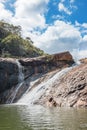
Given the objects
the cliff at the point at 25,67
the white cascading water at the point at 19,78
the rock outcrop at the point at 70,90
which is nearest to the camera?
the rock outcrop at the point at 70,90

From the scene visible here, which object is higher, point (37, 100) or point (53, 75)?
point (53, 75)

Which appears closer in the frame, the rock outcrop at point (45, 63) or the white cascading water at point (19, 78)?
the white cascading water at point (19, 78)

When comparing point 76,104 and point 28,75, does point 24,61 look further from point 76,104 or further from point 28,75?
point 76,104

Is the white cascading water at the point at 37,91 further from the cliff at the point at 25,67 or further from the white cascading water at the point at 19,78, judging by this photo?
the white cascading water at the point at 19,78

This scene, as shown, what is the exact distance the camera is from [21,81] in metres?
59.8

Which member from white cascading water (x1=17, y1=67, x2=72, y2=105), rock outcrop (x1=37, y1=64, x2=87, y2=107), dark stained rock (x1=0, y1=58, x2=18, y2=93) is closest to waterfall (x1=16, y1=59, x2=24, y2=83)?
dark stained rock (x1=0, y1=58, x2=18, y2=93)

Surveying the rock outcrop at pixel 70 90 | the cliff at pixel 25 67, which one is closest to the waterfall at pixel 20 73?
the cliff at pixel 25 67

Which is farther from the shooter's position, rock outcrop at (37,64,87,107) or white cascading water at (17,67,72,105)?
white cascading water at (17,67,72,105)

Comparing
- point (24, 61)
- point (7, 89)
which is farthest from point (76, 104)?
point (24, 61)

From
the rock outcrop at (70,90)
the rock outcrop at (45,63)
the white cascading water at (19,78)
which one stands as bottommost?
the rock outcrop at (70,90)

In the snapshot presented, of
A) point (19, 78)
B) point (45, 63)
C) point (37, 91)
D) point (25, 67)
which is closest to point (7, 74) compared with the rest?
point (19, 78)

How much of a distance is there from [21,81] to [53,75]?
8.53 metres

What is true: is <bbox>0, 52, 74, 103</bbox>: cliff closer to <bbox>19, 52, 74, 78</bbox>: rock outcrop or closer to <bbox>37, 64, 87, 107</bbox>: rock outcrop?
<bbox>19, 52, 74, 78</bbox>: rock outcrop

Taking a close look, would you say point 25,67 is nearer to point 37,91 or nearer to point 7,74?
point 7,74
